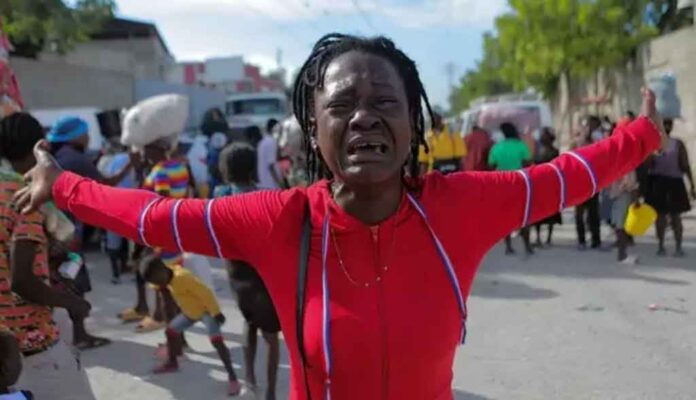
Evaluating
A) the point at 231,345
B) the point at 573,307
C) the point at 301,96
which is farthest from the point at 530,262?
the point at 301,96

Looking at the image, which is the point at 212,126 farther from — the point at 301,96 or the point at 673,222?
the point at 301,96

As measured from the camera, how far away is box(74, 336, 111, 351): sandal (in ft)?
21.8

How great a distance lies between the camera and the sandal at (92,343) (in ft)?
21.8

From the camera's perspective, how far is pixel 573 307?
289 inches

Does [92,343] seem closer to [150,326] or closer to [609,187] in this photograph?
[150,326]

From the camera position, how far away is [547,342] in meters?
6.24

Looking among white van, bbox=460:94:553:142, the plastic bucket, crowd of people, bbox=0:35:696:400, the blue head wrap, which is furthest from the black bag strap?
white van, bbox=460:94:553:142

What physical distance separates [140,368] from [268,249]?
4356mm

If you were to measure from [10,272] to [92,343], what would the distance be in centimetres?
399

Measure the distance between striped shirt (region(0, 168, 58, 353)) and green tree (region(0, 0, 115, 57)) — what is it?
22.0 m

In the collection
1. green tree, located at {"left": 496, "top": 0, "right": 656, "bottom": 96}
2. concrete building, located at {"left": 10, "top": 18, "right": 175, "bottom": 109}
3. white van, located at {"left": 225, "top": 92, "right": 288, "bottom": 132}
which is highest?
green tree, located at {"left": 496, "top": 0, "right": 656, "bottom": 96}

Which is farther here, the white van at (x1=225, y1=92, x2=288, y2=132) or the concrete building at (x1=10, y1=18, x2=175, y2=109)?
the white van at (x1=225, y1=92, x2=288, y2=132)

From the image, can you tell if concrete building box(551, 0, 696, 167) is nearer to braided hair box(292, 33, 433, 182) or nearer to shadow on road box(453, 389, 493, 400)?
shadow on road box(453, 389, 493, 400)

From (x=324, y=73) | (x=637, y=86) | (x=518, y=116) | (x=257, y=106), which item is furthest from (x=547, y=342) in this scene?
(x=257, y=106)
